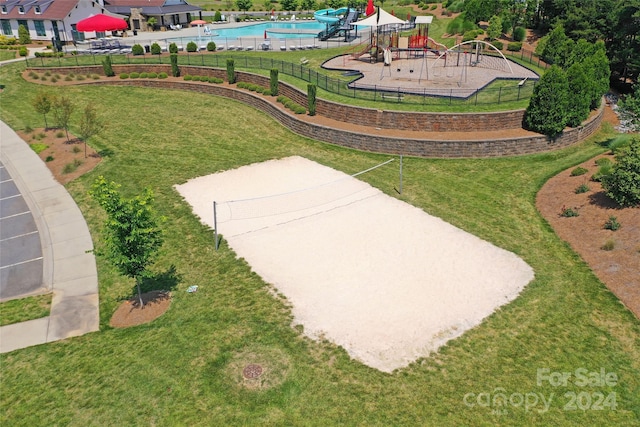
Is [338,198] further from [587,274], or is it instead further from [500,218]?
[587,274]

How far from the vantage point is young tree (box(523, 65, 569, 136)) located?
2833cm

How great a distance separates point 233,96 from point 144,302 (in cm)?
2692

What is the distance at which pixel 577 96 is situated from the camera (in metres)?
29.7

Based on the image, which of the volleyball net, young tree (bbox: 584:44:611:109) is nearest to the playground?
young tree (bbox: 584:44:611:109)

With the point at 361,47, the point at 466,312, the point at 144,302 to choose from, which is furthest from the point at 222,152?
the point at 361,47

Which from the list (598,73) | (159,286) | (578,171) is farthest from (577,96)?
(159,286)

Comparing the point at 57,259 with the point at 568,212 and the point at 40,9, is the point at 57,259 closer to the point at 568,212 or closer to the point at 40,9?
the point at 568,212

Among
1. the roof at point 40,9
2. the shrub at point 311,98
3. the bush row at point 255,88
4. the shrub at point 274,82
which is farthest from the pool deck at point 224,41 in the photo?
the shrub at point 311,98

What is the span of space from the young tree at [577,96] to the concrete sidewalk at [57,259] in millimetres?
28695

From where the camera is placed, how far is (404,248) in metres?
19.1

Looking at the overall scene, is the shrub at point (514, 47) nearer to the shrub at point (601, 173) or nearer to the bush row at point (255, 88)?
the bush row at point (255, 88)

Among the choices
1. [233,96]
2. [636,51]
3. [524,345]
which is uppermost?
[636,51]

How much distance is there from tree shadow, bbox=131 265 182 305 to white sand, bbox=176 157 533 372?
2.75 metres

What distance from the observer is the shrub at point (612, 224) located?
1975 centimetres
